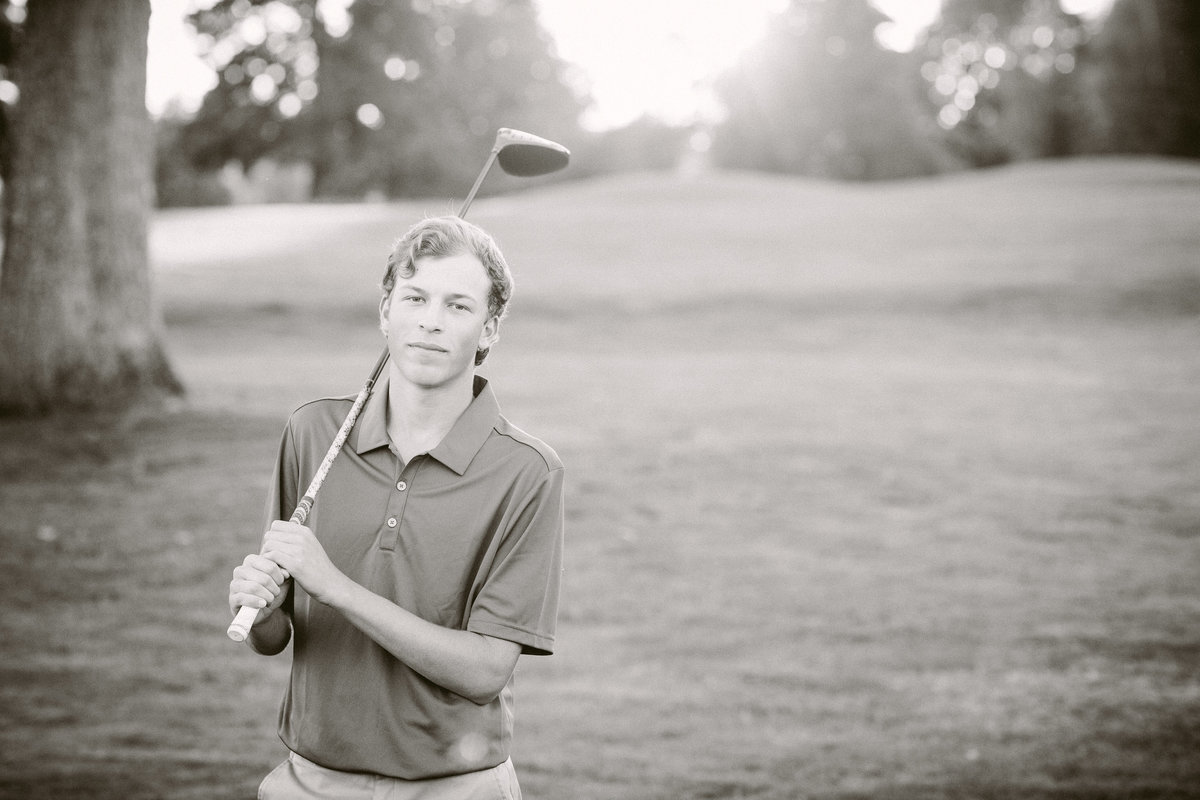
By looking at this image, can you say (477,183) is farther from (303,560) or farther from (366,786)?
(366,786)

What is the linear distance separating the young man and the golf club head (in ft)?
2.26

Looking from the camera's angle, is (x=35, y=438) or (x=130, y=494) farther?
(x=35, y=438)

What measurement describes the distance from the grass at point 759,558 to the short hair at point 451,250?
10.6 feet

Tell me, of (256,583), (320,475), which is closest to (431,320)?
(320,475)

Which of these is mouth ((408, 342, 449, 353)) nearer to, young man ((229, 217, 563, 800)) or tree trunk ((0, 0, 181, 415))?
young man ((229, 217, 563, 800))

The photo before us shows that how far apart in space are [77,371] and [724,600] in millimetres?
6885

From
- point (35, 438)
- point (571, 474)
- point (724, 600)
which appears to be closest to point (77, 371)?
point (35, 438)

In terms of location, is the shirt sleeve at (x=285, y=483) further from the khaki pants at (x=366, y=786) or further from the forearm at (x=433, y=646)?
the khaki pants at (x=366, y=786)

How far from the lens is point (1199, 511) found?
359 inches

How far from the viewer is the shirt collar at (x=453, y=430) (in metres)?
2.66

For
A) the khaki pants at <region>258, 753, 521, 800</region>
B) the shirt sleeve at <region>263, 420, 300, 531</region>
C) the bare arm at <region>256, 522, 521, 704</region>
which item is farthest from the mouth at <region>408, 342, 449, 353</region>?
the khaki pants at <region>258, 753, 521, 800</region>

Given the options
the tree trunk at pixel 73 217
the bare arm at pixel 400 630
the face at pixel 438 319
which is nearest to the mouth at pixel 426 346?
the face at pixel 438 319

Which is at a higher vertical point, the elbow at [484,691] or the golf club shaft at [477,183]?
the golf club shaft at [477,183]

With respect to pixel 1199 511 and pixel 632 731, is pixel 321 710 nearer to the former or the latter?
pixel 632 731
